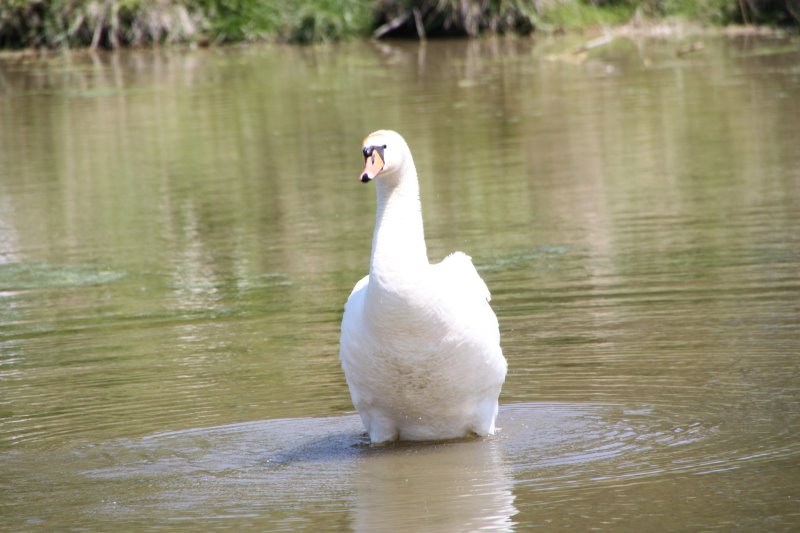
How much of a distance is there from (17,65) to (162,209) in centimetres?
2124

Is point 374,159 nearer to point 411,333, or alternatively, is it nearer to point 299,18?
point 411,333

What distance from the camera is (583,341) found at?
9.41 m

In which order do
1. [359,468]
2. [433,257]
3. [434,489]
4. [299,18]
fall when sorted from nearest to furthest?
[434,489]
[359,468]
[433,257]
[299,18]

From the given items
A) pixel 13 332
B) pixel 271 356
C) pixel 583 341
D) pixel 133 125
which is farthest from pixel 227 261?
pixel 133 125

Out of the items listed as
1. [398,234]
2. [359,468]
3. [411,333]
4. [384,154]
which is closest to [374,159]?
[384,154]

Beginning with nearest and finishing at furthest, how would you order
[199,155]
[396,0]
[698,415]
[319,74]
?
[698,415] < [199,155] < [319,74] < [396,0]

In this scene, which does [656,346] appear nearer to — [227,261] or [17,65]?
[227,261]

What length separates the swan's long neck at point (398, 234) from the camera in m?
6.80

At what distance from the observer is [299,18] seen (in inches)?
1542

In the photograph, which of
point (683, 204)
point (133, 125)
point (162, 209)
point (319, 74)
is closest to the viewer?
point (683, 204)

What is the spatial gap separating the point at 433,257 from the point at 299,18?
2764 centimetres

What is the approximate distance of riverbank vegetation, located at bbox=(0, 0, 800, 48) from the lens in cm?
3744

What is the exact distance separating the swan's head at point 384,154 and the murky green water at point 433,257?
1442 mm

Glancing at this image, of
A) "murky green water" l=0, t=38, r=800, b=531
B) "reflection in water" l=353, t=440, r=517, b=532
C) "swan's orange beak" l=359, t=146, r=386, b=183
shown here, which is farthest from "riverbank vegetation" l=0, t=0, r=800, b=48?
"swan's orange beak" l=359, t=146, r=386, b=183
